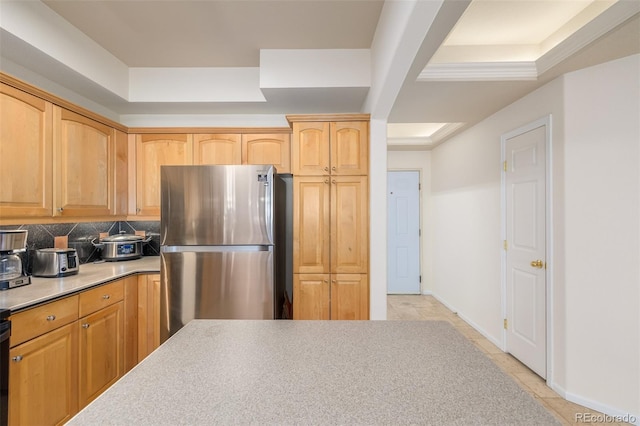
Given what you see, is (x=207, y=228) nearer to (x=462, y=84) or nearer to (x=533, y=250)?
(x=462, y=84)

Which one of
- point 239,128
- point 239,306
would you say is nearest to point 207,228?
point 239,306

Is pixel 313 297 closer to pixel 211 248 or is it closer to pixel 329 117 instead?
pixel 211 248

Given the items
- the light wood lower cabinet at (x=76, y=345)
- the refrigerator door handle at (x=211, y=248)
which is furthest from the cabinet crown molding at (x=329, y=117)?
the light wood lower cabinet at (x=76, y=345)

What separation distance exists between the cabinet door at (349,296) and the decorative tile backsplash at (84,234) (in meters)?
1.96

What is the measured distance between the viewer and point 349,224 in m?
2.30

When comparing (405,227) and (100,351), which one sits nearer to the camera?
(100,351)

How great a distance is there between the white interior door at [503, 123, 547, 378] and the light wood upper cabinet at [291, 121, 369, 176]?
1.37 m

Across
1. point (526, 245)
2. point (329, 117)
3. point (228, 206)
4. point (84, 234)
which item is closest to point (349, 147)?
point (329, 117)

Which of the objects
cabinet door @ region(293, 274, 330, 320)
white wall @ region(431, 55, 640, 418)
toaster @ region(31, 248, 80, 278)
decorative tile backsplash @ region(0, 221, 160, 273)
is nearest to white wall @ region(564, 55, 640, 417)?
white wall @ region(431, 55, 640, 418)

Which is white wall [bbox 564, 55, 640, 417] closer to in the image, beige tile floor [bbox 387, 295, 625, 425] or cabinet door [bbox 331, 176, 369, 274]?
beige tile floor [bbox 387, 295, 625, 425]

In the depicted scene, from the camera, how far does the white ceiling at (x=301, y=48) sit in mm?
1743

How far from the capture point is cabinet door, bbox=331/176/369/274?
228cm

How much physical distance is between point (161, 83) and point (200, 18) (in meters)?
0.92

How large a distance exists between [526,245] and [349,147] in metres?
1.74
